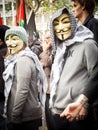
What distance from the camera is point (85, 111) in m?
2.98

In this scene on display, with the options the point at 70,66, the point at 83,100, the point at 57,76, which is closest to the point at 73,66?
the point at 70,66

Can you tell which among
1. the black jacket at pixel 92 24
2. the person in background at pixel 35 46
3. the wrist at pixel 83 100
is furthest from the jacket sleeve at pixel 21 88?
the person in background at pixel 35 46

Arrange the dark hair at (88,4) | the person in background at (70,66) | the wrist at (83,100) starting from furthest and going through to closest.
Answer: the dark hair at (88,4) → the person in background at (70,66) → the wrist at (83,100)

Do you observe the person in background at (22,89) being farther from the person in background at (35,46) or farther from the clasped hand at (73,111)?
the person in background at (35,46)

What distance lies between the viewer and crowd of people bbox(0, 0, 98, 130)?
3.32m

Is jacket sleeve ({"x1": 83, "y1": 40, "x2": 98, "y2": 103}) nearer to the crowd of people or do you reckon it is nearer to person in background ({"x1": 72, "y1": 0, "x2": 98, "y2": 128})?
the crowd of people

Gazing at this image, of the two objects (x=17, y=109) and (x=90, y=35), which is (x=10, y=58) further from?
(x=90, y=35)

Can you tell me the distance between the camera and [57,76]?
3.64 meters

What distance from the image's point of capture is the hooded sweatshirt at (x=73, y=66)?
3.42 meters

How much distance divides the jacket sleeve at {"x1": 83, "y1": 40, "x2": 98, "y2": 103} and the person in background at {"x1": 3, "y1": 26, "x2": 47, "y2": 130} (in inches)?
45.2

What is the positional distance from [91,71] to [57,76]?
0.44 meters

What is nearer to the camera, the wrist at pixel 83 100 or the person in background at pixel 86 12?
the wrist at pixel 83 100

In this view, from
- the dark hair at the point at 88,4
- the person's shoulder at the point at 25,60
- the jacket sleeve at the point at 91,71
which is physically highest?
the dark hair at the point at 88,4

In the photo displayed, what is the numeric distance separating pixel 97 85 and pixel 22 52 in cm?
172
